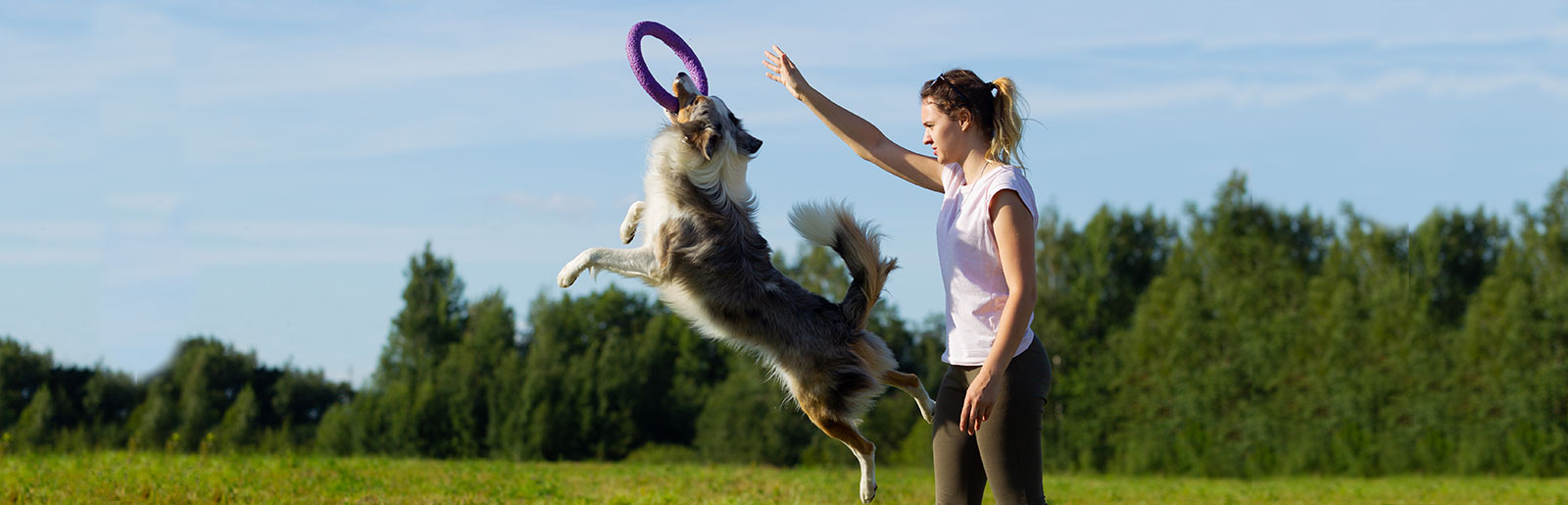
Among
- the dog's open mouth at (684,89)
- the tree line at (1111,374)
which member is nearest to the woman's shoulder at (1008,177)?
the dog's open mouth at (684,89)

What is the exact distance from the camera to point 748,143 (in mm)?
5914

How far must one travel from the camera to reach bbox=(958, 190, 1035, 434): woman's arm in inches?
138

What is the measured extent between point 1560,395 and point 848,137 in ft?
66.2

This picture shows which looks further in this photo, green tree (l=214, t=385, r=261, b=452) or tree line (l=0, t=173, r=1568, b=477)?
green tree (l=214, t=385, r=261, b=452)

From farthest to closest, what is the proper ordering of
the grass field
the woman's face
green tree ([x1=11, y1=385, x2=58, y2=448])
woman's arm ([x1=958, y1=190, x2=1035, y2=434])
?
green tree ([x1=11, y1=385, x2=58, y2=448]) → the grass field → the woman's face → woman's arm ([x1=958, y1=190, x2=1035, y2=434])

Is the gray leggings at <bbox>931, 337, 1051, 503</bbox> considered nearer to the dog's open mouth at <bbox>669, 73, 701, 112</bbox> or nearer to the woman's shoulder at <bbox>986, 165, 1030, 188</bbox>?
the woman's shoulder at <bbox>986, 165, 1030, 188</bbox>

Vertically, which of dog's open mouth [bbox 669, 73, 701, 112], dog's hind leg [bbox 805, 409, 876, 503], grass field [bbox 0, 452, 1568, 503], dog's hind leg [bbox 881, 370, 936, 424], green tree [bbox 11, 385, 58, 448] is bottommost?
grass field [bbox 0, 452, 1568, 503]

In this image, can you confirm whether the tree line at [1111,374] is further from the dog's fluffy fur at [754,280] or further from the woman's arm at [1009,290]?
the woman's arm at [1009,290]

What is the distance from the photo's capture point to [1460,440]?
18.0m

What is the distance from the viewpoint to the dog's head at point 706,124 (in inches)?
225

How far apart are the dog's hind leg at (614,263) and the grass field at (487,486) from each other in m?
4.09

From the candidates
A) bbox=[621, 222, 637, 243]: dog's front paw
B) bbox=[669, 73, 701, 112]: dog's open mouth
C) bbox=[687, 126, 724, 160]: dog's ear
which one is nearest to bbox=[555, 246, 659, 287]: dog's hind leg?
bbox=[621, 222, 637, 243]: dog's front paw

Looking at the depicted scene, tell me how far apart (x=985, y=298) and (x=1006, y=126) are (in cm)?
66

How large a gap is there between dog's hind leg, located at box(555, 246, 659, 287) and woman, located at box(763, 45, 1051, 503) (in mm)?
1879
